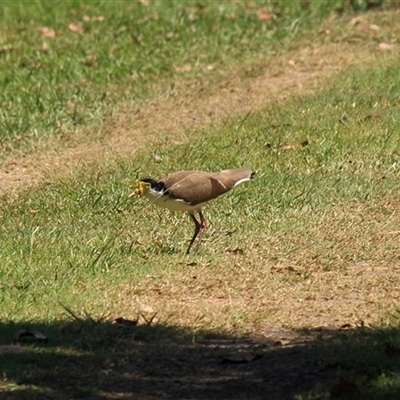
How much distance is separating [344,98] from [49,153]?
123 inches

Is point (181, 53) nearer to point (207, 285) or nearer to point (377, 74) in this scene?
point (377, 74)

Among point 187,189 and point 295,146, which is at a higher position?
point 187,189

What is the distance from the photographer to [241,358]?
21.4 feet

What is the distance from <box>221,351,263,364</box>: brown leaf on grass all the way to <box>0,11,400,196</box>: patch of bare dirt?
4389mm

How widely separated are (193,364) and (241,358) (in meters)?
0.26

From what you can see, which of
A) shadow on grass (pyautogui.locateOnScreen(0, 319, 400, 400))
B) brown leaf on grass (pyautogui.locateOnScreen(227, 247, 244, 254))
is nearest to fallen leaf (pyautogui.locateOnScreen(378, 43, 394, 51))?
brown leaf on grass (pyautogui.locateOnScreen(227, 247, 244, 254))

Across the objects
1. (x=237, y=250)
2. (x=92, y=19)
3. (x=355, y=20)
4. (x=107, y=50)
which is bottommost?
(x=92, y=19)

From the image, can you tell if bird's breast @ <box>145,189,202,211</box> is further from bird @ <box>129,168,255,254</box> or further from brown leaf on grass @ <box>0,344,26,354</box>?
brown leaf on grass @ <box>0,344,26,354</box>

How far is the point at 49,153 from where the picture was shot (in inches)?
464

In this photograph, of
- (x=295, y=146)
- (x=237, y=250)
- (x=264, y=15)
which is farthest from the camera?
(x=264, y=15)

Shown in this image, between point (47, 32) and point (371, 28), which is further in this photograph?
point (47, 32)

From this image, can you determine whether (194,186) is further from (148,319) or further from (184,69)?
(184,69)

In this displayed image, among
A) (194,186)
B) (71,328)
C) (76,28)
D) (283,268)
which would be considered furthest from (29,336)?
(76,28)

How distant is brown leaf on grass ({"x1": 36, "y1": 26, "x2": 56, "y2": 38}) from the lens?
51.3ft
